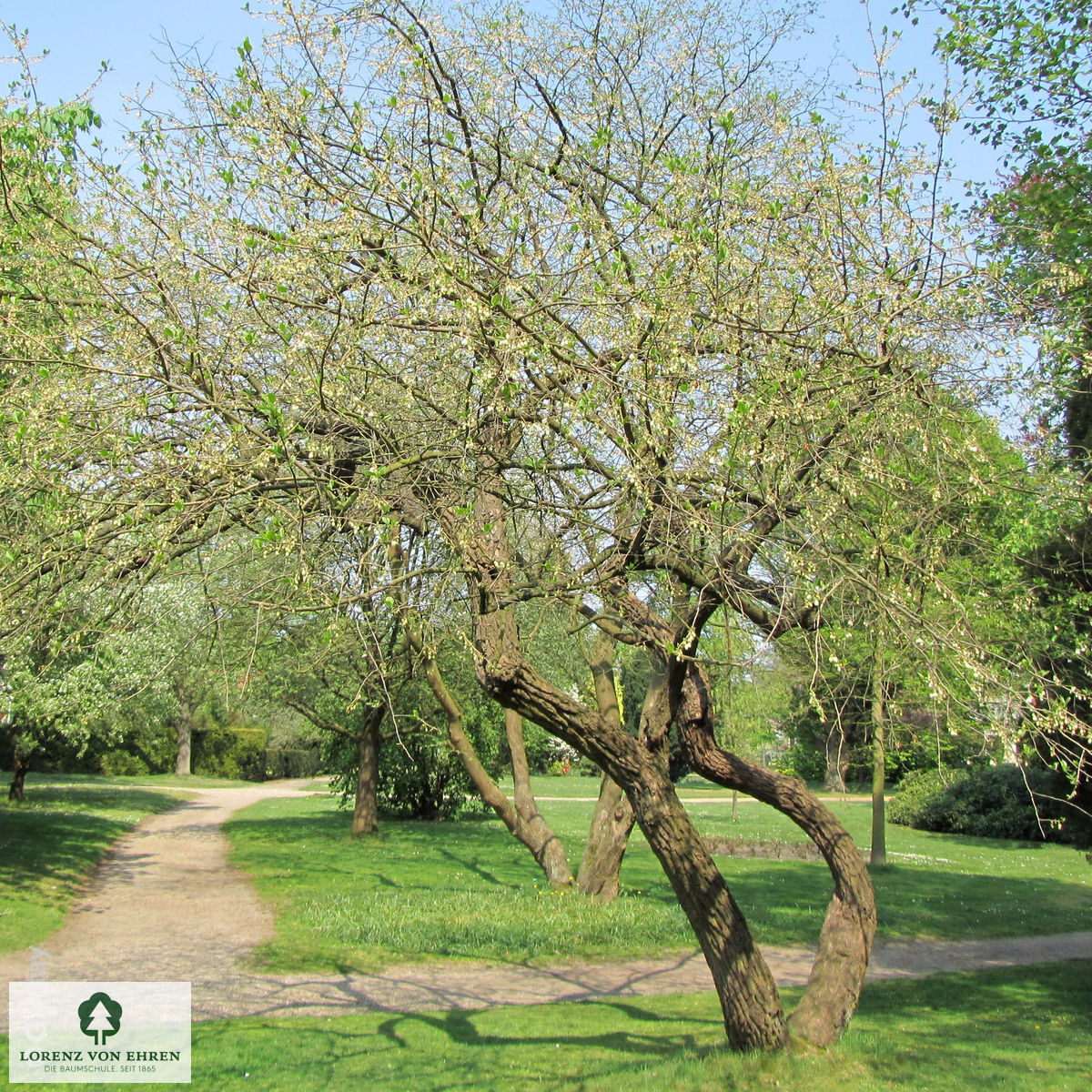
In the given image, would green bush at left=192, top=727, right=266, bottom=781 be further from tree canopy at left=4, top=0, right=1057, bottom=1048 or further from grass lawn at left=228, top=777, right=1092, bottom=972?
tree canopy at left=4, top=0, right=1057, bottom=1048

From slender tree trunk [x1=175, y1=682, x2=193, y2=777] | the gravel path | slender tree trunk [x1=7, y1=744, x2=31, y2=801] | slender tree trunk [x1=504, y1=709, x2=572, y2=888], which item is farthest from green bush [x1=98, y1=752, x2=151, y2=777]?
slender tree trunk [x1=504, y1=709, x2=572, y2=888]

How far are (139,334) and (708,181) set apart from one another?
356cm

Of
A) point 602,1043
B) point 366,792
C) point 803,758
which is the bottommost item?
point 803,758

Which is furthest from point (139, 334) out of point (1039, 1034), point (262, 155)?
point (1039, 1034)

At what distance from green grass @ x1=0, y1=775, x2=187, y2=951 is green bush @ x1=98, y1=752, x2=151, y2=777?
8.71m

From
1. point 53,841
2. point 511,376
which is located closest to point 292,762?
point 53,841

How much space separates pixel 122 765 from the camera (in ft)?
128

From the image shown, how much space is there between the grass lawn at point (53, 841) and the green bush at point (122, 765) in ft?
19.5

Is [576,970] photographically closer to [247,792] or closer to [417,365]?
[417,365]

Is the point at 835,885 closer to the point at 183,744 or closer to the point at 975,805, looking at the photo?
the point at 975,805

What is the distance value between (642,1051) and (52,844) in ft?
44.5

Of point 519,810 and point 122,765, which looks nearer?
point 519,810

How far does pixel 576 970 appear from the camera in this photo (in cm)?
954

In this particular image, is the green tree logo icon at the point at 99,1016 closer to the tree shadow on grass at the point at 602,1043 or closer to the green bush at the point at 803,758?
the tree shadow on grass at the point at 602,1043
